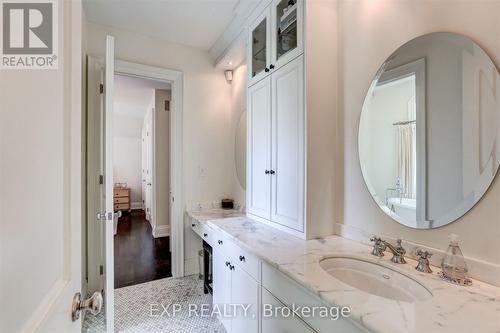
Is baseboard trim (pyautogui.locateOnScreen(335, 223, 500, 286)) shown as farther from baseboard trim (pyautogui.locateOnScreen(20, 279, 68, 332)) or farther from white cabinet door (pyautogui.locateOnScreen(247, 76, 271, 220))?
baseboard trim (pyautogui.locateOnScreen(20, 279, 68, 332))

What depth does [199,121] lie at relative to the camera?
9.61 feet

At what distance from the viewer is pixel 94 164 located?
2301 millimetres

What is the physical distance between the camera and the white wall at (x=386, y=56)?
983 millimetres

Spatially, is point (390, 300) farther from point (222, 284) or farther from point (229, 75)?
point (229, 75)

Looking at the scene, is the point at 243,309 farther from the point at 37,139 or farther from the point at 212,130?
the point at 212,130

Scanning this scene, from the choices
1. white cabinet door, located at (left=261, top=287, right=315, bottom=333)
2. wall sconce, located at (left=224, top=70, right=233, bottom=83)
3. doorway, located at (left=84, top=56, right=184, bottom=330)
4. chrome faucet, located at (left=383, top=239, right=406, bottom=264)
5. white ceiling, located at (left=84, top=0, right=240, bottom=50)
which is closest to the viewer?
white cabinet door, located at (left=261, top=287, right=315, bottom=333)

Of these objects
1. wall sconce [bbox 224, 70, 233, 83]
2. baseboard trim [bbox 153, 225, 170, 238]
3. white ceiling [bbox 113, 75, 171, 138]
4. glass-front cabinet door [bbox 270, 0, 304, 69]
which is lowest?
baseboard trim [bbox 153, 225, 170, 238]

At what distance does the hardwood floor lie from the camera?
2877 mm

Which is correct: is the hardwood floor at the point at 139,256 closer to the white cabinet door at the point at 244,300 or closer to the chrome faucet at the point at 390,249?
the white cabinet door at the point at 244,300

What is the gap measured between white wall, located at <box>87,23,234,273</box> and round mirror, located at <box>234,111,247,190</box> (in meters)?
0.17

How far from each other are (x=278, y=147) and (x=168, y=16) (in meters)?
1.68

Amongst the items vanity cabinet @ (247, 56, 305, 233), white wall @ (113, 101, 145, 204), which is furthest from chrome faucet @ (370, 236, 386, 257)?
white wall @ (113, 101, 145, 204)

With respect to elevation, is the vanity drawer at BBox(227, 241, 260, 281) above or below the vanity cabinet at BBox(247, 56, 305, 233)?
below

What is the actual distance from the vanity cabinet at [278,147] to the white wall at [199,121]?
0.95 metres
